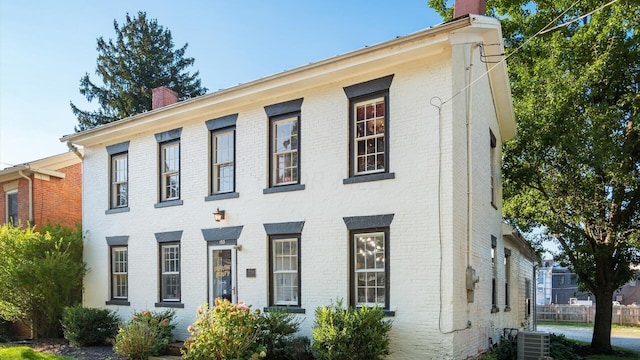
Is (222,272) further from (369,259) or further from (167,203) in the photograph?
(369,259)

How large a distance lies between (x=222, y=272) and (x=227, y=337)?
318cm

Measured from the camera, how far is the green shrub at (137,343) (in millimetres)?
11031

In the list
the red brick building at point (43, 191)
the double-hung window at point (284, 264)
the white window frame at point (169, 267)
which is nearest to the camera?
the double-hung window at point (284, 264)

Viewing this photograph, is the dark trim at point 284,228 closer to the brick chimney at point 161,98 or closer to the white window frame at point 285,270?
the white window frame at point 285,270

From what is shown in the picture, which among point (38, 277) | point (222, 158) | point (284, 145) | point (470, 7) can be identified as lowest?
point (38, 277)

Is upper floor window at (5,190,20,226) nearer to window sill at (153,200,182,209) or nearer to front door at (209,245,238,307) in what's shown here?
window sill at (153,200,182,209)

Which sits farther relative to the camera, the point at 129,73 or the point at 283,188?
the point at 129,73

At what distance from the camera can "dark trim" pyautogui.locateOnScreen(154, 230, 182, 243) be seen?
13555mm

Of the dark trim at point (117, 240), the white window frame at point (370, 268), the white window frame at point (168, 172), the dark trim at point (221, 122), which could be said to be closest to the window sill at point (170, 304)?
the dark trim at point (117, 240)

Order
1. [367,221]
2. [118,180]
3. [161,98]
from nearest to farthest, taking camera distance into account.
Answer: [367,221]
[118,180]
[161,98]

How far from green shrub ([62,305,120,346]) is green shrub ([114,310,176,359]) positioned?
2.26 metres

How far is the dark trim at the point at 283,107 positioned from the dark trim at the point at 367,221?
290cm

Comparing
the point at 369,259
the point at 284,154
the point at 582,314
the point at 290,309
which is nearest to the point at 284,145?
the point at 284,154

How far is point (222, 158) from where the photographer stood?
13.1 metres
